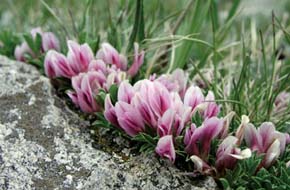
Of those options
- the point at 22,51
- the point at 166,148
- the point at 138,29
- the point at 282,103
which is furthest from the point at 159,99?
the point at 22,51

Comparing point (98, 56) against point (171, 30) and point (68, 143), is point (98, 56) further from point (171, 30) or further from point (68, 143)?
point (171, 30)

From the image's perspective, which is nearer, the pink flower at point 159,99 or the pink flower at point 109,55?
the pink flower at point 159,99

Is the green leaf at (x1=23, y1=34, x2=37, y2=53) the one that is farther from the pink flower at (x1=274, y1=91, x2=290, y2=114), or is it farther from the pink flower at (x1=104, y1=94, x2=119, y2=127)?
the pink flower at (x1=274, y1=91, x2=290, y2=114)

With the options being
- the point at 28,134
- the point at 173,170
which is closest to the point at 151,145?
the point at 173,170

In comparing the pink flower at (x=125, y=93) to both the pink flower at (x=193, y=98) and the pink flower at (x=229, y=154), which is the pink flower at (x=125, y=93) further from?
the pink flower at (x=229, y=154)

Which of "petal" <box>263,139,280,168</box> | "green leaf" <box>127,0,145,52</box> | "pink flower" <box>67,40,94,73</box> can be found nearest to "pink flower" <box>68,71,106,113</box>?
"pink flower" <box>67,40,94,73</box>

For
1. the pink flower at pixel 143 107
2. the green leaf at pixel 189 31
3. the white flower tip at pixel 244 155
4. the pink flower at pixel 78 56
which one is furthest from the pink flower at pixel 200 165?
the green leaf at pixel 189 31
